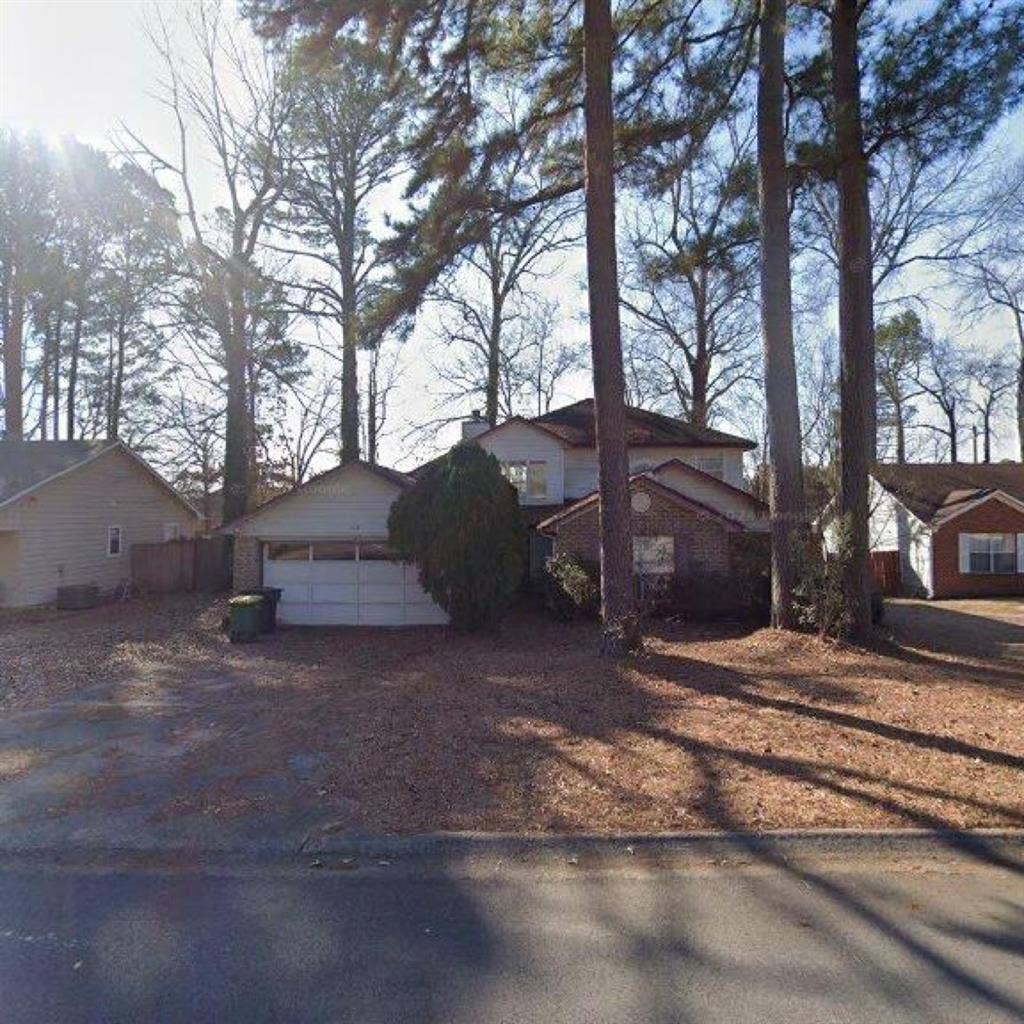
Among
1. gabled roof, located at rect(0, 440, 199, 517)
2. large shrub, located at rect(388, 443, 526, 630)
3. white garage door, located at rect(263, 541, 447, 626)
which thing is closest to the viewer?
large shrub, located at rect(388, 443, 526, 630)

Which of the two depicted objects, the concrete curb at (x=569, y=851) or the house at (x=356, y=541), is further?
the house at (x=356, y=541)

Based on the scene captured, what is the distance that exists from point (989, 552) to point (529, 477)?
601 inches

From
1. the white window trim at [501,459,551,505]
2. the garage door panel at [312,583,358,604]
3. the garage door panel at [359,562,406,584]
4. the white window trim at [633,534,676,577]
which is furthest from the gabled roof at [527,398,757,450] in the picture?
the garage door panel at [312,583,358,604]

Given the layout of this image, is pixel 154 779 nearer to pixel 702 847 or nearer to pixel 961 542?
pixel 702 847

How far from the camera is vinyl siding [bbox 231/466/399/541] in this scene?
17953 mm

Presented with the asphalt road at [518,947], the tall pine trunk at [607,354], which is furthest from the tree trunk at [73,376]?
the asphalt road at [518,947]

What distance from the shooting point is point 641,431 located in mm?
24438

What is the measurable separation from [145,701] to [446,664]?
4301 mm

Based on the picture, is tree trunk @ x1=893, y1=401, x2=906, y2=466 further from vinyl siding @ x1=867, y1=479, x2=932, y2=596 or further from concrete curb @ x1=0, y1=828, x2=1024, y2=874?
concrete curb @ x1=0, y1=828, x2=1024, y2=874

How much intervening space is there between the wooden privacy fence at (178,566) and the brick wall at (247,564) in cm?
596

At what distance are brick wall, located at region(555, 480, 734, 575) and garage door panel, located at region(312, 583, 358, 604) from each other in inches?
194

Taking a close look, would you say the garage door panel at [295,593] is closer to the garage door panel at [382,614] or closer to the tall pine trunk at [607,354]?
the garage door panel at [382,614]

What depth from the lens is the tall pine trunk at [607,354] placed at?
1070 centimetres

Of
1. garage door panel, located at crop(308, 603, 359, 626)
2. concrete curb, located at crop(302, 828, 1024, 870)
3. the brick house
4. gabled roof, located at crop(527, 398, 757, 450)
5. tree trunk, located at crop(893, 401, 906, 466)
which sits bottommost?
concrete curb, located at crop(302, 828, 1024, 870)
